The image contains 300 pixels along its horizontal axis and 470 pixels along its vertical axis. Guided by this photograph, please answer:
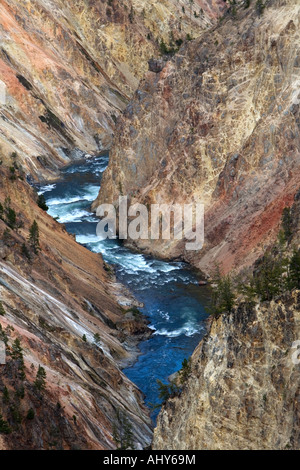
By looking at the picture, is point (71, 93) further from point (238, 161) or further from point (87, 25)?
point (238, 161)

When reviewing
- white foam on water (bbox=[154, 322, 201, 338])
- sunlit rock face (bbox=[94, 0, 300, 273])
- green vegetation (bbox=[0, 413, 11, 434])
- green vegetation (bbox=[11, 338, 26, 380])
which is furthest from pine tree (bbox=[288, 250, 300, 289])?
sunlit rock face (bbox=[94, 0, 300, 273])

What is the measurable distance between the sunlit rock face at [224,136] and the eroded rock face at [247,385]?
27453 millimetres

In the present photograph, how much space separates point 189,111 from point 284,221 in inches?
944

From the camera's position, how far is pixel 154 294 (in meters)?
52.6

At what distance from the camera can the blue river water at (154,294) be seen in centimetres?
4141

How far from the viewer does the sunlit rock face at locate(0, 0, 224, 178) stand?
9494 cm

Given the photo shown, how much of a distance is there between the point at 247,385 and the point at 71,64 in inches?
3858

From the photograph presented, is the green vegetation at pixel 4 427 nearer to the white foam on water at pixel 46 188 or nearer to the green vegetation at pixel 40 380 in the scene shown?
the green vegetation at pixel 40 380

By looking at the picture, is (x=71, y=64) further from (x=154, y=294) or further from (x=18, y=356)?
(x=18, y=356)

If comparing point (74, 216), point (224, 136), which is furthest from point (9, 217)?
point (74, 216)

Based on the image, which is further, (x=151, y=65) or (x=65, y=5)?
(x=65, y=5)

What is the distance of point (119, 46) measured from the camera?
423 feet

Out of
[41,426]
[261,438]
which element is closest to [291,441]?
[261,438]

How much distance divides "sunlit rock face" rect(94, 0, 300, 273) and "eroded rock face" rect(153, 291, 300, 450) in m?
27.5
